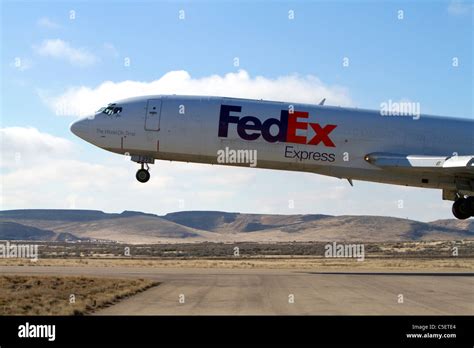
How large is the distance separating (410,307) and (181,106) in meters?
22.7

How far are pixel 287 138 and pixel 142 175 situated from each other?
8.70 m

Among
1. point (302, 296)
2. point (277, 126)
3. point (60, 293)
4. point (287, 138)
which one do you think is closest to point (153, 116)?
point (277, 126)

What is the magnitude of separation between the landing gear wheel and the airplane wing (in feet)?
4.85

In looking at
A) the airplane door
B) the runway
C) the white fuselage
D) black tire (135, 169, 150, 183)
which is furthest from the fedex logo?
the runway

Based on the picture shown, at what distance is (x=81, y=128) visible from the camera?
41.6m

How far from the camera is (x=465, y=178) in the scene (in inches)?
1613

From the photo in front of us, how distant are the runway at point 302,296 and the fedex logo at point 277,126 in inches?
353

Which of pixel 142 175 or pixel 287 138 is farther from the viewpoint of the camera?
pixel 142 175

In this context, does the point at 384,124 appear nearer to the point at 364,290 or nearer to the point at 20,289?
the point at 364,290

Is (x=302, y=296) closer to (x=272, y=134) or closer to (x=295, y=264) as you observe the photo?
(x=272, y=134)

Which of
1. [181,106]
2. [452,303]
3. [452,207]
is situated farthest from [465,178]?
[452,303]

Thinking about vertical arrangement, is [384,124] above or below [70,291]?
above
